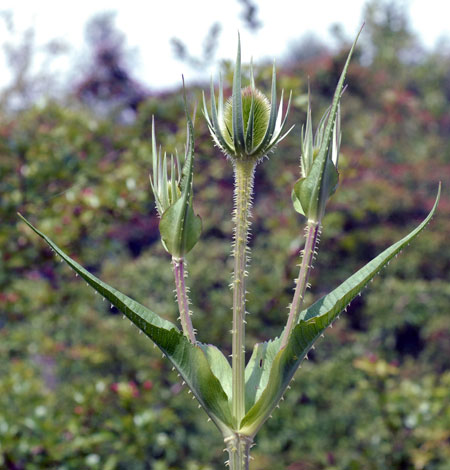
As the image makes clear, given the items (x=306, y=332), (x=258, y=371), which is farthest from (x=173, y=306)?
(x=306, y=332)

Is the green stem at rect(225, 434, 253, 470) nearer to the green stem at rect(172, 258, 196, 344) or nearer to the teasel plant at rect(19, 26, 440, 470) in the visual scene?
the teasel plant at rect(19, 26, 440, 470)

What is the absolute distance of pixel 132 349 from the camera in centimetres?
358

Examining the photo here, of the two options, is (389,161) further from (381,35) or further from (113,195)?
(381,35)

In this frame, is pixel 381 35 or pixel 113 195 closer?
pixel 113 195

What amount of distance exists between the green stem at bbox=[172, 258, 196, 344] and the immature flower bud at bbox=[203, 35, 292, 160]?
0.16 metres

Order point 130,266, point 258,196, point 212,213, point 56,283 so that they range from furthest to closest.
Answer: point 258,196, point 212,213, point 130,266, point 56,283

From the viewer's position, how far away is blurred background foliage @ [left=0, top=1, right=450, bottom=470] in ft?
7.91

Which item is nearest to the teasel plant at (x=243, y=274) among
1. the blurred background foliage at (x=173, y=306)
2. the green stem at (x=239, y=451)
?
the green stem at (x=239, y=451)

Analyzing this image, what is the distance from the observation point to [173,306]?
370 cm

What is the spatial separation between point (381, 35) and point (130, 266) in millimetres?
9436

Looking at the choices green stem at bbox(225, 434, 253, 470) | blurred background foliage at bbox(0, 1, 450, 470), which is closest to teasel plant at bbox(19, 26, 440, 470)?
green stem at bbox(225, 434, 253, 470)

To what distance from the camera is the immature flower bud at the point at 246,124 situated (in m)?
0.69

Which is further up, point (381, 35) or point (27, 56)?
point (381, 35)

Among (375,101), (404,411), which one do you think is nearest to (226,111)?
(404,411)
